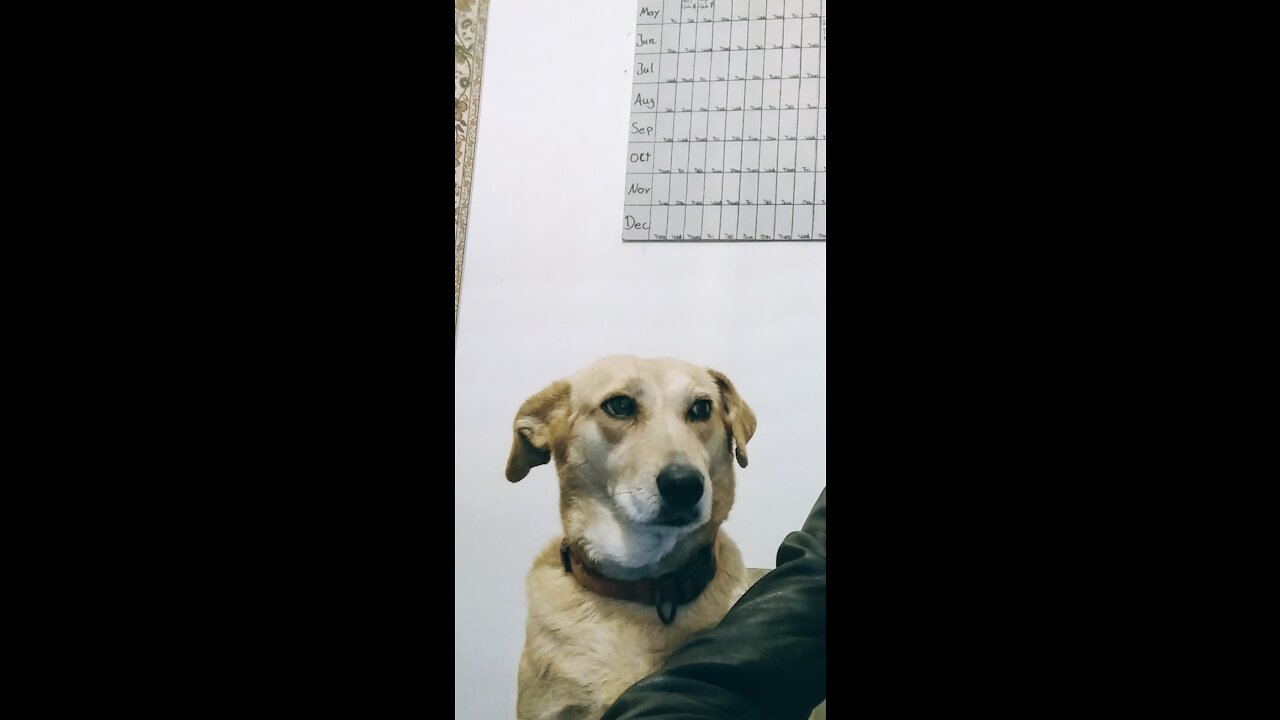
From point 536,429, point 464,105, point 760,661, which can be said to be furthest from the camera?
point 464,105

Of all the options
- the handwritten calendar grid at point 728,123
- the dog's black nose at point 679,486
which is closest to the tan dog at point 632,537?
the dog's black nose at point 679,486

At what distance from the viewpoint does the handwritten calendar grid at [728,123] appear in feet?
4.35

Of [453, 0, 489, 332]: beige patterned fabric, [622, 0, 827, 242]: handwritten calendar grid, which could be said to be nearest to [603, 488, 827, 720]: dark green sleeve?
[622, 0, 827, 242]: handwritten calendar grid

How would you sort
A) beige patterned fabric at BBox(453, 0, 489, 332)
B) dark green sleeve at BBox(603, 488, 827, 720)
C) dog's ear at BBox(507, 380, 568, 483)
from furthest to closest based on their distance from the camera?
1. beige patterned fabric at BBox(453, 0, 489, 332)
2. dog's ear at BBox(507, 380, 568, 483)
3. dark green sleeve at BBox(603, 488, 827, 720)

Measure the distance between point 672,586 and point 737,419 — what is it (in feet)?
0.77

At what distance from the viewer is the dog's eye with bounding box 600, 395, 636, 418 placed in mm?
1229

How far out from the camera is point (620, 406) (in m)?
1.24

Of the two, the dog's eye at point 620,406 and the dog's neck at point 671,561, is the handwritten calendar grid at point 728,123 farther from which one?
the dog's neck at point 671,561

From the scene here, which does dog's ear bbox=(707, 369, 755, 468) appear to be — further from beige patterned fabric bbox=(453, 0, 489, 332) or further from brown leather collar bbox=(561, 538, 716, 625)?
beige patterned fabric bbox=(453, 0, 489, 332)

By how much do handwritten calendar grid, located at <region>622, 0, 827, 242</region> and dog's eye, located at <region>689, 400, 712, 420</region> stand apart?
253 mm

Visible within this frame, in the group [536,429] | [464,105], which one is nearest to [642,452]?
[536,429]

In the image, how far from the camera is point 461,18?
149 centimetres

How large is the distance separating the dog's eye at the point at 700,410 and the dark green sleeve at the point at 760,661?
0.64 feet

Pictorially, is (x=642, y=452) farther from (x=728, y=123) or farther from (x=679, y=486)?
(x=728, y=123)
